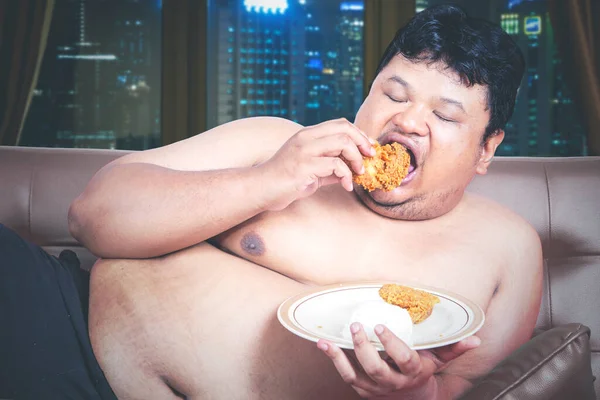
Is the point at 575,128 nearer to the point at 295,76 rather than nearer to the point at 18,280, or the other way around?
the point at 295,76

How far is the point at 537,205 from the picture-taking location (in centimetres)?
181

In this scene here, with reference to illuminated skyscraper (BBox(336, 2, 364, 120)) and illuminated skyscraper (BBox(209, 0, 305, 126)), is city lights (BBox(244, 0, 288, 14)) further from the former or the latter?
illuminated skyscraper (BBox(336, 2, 364, 120))

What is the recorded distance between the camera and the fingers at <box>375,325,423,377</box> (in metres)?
0.87

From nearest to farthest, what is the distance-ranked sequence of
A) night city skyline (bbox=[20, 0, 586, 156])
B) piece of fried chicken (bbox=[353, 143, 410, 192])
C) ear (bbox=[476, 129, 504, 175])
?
piece of fried chicken (bbox=[353, 143, 410, 192]), ear (bbox=[476, 129, 504, 175]), night city skyline (bbox=[20, 0, 586, 156])

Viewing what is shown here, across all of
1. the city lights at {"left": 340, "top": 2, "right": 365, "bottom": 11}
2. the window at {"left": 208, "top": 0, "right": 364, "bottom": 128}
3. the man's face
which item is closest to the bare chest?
the man's face

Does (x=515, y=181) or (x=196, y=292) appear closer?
(x=196, y=292)

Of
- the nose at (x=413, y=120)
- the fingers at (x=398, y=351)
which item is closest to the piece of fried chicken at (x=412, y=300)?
the fingers at (x=398, y=351)

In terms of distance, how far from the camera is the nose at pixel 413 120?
1.39 m

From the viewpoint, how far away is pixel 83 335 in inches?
49.7

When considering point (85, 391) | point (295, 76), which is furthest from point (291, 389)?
point (295, 76)

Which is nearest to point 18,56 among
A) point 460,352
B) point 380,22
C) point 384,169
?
point 380,22

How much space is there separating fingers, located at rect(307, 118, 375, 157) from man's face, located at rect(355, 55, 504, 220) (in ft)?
0.82

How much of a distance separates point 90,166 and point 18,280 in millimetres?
713

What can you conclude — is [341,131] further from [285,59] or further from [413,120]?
[285,59]
